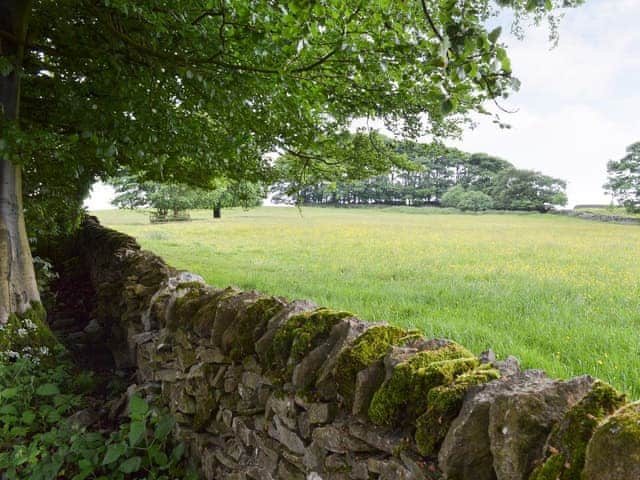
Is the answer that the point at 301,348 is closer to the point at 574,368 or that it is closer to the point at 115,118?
the point at 574,368

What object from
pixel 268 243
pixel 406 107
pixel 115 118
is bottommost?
pixel 268 243

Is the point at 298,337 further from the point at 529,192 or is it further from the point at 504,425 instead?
the point at 529,192

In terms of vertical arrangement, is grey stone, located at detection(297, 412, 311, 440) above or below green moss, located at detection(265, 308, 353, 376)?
below

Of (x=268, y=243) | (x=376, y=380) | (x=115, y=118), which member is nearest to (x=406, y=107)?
(x=115, y=118)

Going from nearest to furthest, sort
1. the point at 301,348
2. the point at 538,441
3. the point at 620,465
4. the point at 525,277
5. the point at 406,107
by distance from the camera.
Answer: the point at 620,465 < the point at 538,441 < the point at 301,348 < the point at 406,107 < the point at 525,277

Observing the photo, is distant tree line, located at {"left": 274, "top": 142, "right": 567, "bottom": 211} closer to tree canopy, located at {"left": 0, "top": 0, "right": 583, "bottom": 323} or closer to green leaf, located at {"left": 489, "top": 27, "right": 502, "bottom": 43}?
tree canopy, located at {"left": 0, "top": 0, "right": 583, "bottom": 323}

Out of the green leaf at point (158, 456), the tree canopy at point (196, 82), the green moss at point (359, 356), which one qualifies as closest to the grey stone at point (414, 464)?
the green moss at point (359, 356)

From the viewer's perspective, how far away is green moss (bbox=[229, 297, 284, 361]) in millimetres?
3123

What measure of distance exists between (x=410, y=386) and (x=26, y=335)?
549cm

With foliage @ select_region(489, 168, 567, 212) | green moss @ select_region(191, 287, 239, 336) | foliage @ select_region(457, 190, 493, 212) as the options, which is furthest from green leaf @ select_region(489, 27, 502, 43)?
foliage @ select_region(489, 168, 567, 212)

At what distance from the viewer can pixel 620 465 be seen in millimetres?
1199

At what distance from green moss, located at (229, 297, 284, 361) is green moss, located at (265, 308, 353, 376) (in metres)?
0.28

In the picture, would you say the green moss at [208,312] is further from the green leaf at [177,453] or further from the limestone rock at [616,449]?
the limestone rock at [616,449]

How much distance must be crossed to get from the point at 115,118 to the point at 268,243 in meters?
14.2
